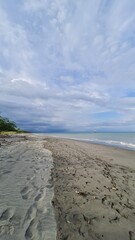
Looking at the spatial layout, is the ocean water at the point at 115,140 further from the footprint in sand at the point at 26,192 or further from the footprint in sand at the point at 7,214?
the footprint in sand at the point at 7,214

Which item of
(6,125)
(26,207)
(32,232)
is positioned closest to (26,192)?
(26,207)

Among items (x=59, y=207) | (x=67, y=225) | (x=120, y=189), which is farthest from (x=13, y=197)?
(x=120, y=189)

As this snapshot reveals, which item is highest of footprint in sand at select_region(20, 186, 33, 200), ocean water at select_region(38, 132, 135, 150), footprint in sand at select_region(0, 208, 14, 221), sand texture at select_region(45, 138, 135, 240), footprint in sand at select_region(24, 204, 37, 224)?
ocean water at select_region(38, 132, 135, 150)

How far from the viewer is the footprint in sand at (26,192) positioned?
5116mm

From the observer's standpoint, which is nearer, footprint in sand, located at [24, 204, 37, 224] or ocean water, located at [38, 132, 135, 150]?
footprint in sand, located at [24, 204, 37, 224]

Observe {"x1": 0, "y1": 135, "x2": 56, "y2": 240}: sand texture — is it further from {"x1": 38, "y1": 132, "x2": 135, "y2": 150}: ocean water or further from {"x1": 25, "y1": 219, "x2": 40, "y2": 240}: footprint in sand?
{"x1": 38, "y1": 132, "x2": 135, "y2": 150}: ocean water

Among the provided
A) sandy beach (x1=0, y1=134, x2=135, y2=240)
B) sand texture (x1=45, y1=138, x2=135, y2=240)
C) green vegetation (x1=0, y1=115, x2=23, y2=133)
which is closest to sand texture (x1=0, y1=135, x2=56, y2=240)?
sandy beach (x1=0, y1=134, x2=135, y2=240)

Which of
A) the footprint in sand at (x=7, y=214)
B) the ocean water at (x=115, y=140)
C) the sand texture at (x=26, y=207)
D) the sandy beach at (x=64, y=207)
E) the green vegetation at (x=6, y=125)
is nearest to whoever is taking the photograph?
the sand texture at (x=26, y=207)

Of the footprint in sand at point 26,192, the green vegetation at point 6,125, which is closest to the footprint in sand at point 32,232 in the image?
the footprint in sand at point 26,192

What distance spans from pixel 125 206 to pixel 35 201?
2625mm

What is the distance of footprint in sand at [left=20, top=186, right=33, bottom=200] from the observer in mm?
5116

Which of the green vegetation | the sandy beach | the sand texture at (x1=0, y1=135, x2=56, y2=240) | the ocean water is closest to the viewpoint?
the sand texture at (x1=0, y1=135, x2=56, y2=240)

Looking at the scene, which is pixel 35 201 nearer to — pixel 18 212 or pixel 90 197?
pixel 18 212

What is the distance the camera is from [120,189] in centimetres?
646
